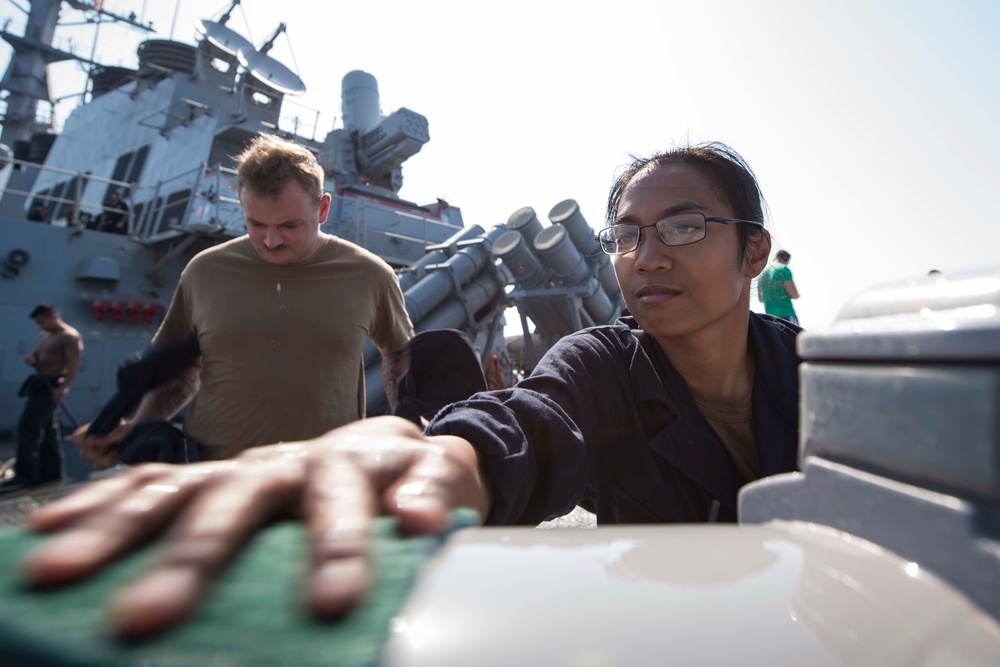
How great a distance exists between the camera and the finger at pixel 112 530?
32cm

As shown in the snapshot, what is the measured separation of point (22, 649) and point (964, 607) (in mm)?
481

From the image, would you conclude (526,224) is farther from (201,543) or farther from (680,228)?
(201,543)

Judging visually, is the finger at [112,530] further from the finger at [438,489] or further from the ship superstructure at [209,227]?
the ship superstructure at [209,227]

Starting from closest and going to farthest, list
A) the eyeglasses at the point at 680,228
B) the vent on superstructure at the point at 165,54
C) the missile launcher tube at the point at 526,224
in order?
the eyeglasses at the point at 680,228
the missile launcher tube at the point at 526,224
the vent on superstructure at the point at 165,54

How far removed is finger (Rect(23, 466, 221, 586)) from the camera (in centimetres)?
32

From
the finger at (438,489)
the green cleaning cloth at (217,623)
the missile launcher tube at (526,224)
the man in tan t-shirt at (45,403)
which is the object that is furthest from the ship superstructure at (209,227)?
the green cleaning cloth at (217,623)

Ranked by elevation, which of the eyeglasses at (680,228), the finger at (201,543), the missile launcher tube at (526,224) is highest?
the missile launcher tube at (526,224)

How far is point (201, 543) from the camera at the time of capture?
34cm

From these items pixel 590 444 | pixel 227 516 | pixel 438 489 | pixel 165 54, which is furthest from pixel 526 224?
pixel 165 54

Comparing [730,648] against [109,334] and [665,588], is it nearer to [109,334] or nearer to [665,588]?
[665,588]

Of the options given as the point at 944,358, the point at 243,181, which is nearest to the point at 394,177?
the point at 243,181

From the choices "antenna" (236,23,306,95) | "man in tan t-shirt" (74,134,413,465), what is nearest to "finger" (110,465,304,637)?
"man in tan t-shirt" (74,134,413,465)

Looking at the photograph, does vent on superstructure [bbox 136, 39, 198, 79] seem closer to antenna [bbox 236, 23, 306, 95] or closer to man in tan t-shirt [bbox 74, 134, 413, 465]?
antenna [bbox 236, 23, 306, 95]

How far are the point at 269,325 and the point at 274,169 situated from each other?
0.46m
